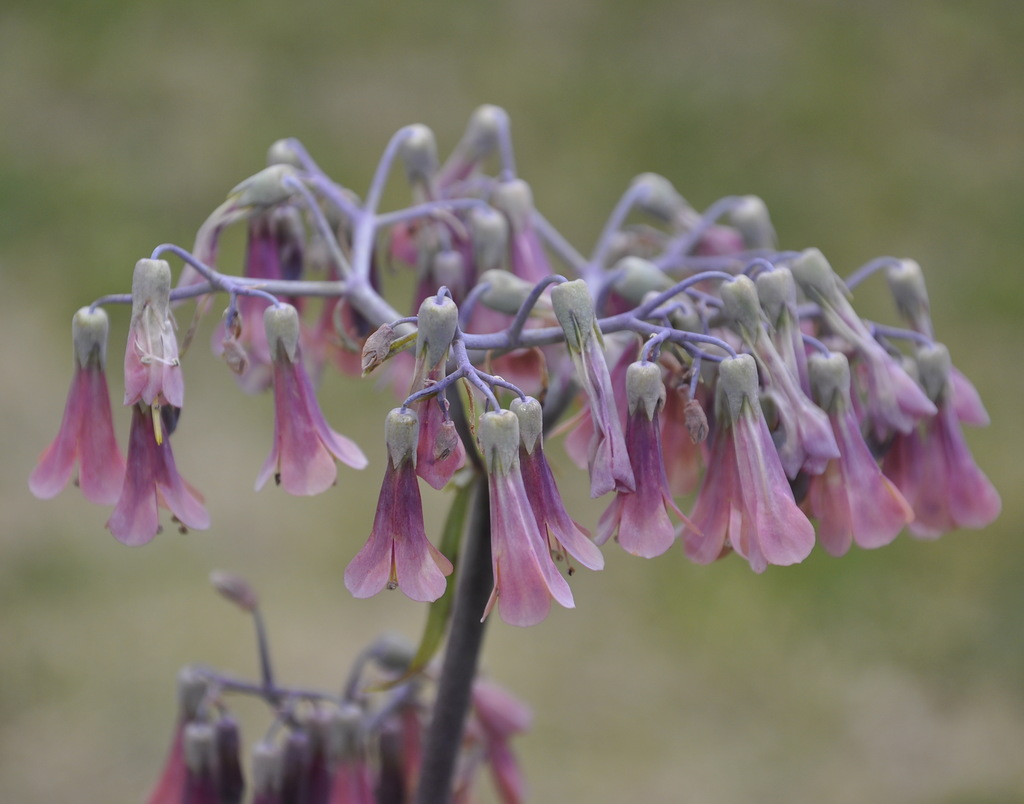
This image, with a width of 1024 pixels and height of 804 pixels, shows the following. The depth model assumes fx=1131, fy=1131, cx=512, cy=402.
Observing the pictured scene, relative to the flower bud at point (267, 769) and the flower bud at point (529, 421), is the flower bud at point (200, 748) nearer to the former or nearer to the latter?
the flower bud at point (267, 769)

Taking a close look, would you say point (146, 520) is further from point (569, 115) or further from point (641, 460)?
point (569, 115)

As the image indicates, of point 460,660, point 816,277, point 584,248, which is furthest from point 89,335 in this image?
point 584,248

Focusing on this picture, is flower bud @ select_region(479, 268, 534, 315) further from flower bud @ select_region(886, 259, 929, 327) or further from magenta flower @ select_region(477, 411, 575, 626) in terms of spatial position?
flower bud @ select_region(886, 259, 929, 327)

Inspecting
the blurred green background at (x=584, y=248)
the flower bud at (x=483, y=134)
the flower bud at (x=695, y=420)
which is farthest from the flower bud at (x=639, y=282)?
the blurred green background at (x=584, y=248)

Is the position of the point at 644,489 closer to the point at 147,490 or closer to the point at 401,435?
the point at 401,435

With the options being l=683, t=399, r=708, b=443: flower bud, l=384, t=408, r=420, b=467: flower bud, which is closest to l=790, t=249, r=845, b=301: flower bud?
l=683, t=399, r=708, b=443: flower bud

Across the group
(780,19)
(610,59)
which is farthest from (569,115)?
(780,19)
